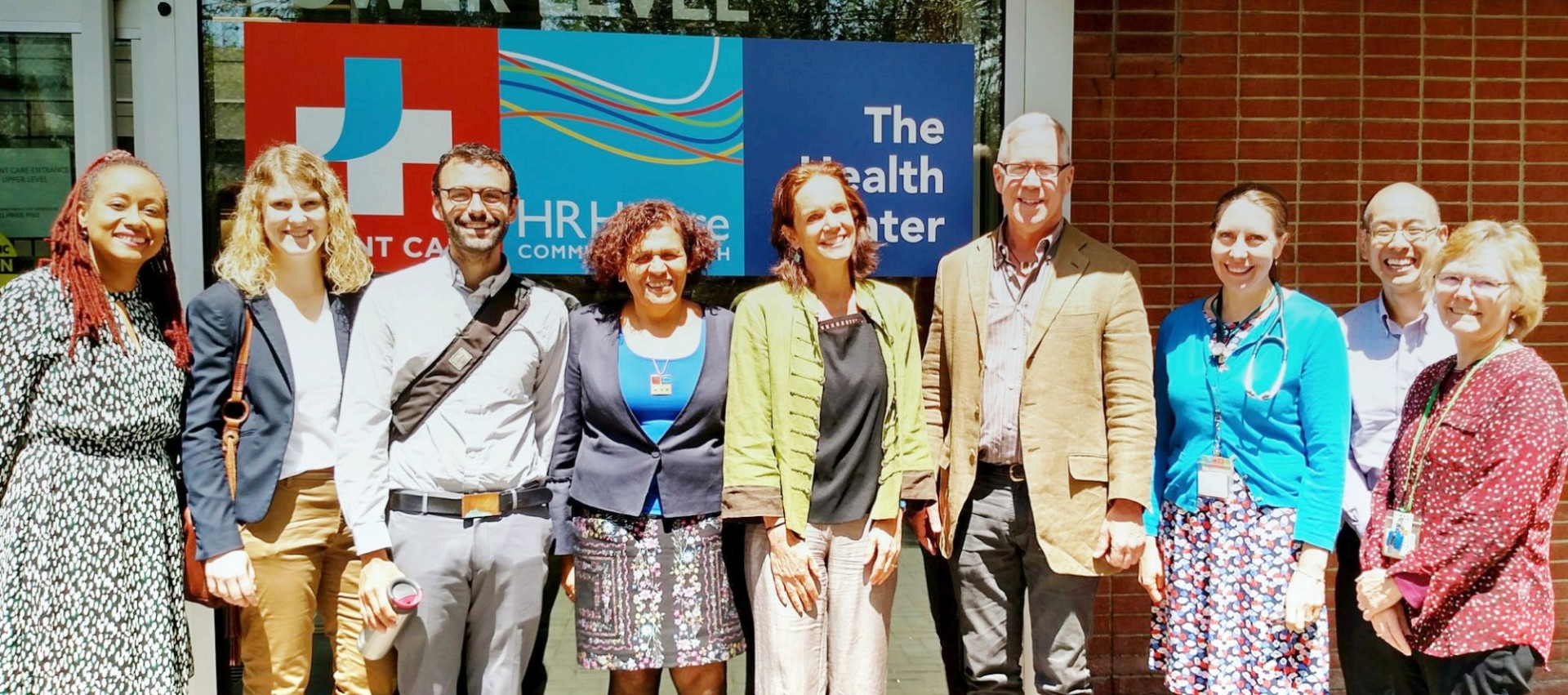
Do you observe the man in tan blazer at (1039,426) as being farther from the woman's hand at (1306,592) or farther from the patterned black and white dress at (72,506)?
the patterned black and white dress at (72,506)

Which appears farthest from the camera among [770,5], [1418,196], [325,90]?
[770,5]

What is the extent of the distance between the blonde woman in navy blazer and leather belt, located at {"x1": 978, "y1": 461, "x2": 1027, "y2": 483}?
1796 mm

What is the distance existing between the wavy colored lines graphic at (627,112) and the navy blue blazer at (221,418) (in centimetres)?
130

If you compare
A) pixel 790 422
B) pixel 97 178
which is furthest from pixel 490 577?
pixel 97 178

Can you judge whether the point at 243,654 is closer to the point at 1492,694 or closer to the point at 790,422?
the point at 790,422

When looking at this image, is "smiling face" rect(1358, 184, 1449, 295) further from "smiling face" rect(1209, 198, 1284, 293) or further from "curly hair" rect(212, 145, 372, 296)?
"curly hair" rect(212, 145, 372, 296)

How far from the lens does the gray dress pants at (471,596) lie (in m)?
2.90

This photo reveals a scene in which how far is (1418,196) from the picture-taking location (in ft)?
10.5

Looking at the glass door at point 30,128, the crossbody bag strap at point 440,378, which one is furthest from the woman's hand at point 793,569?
the glass door at point 30,128

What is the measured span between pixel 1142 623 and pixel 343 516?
2966 millimetres

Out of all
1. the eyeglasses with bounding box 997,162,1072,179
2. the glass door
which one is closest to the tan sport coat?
the eyeglasses with bounding box 997,162,1072,179

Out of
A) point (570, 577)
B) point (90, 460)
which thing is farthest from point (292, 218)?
point (570, 577)

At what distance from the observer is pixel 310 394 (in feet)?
9.66

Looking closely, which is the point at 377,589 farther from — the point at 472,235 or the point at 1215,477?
the point at 1215,477
